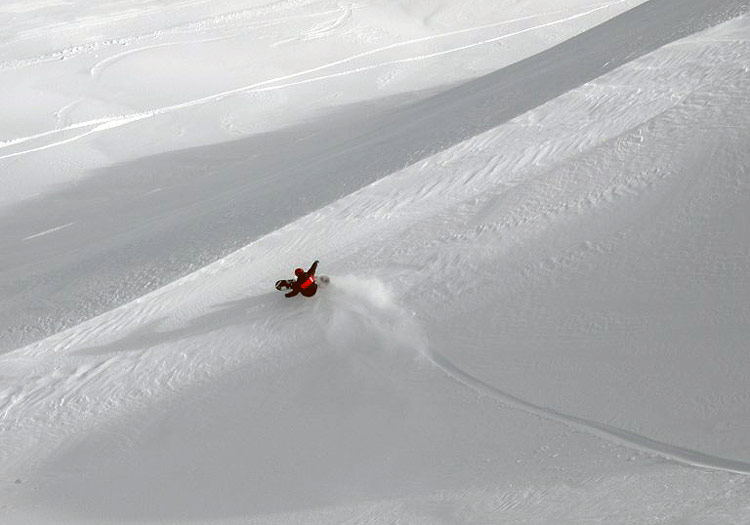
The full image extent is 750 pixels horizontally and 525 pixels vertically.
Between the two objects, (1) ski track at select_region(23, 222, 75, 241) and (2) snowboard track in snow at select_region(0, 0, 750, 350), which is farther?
(1) ski track at select_region(23, 222, 75, 241)

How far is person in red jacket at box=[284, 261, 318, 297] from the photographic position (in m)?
6.96

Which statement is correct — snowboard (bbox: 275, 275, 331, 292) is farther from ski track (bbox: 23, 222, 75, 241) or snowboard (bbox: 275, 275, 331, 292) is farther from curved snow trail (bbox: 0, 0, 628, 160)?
curved snow trail (bbox: 0, 0, 628, 160)

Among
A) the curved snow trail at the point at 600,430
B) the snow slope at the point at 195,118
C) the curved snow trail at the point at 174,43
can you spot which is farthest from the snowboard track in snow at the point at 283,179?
the curved snow trail at the point at 174,43

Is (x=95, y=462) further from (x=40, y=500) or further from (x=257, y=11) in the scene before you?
(x=257, y=11)

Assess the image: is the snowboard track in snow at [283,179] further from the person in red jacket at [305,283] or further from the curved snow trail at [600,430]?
the curved snow trail at [600,430]

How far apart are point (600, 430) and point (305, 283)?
96.7 inches

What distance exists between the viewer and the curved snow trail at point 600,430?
5.02m

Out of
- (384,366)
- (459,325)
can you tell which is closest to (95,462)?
(384,366)

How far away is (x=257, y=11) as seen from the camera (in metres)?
16.8

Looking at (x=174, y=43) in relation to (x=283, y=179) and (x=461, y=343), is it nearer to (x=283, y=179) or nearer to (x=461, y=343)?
(x=283, y=179)

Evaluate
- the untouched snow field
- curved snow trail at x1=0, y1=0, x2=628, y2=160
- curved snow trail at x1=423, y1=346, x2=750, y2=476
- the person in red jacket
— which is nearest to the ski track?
the untouched snow field

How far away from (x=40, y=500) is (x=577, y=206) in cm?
411

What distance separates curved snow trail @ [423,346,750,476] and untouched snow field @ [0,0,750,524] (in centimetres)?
2

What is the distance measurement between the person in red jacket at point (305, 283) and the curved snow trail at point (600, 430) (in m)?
1.07
